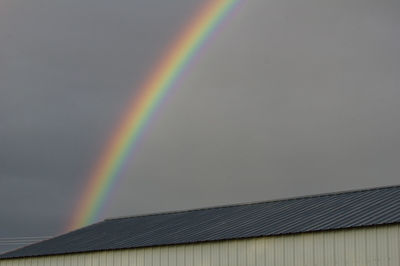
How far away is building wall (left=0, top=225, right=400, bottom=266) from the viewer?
3747 centimetres

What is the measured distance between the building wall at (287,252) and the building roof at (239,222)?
1.27 ft

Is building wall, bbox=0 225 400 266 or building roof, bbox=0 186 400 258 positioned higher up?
building roof, bbox=0 186 400 258

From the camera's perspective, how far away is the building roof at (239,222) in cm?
4203

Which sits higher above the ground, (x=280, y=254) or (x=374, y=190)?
(x=374, y=190)

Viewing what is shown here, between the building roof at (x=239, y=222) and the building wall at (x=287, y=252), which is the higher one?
the building roof at (x=239, y=222)

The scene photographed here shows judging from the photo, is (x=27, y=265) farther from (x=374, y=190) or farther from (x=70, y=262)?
(x=374, y=190)

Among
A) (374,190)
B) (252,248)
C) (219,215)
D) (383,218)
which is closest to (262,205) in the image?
(219,215)

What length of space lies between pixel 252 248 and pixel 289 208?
7967 millimetres

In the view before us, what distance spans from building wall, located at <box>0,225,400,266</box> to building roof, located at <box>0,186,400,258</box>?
39cm

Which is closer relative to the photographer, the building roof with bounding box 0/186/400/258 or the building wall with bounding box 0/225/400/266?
the building wall with bounding box 0/225/400/266

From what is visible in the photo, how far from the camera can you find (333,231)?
3931 cm

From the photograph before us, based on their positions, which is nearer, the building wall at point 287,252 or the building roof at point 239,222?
the building wall at point 287,252

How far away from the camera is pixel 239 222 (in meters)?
48.7

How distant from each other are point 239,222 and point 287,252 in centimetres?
809
